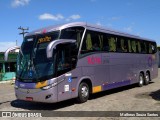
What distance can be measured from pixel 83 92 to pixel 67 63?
1.77 m

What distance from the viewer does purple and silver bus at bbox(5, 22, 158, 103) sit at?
1053cm

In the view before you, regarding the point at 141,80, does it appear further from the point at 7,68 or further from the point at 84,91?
the point at 7,68

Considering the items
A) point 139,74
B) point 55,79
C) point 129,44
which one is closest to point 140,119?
point 55,79

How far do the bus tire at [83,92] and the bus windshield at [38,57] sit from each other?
1.91 metres

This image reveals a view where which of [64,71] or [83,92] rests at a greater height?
[64,71]

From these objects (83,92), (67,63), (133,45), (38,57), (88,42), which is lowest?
(83,92)

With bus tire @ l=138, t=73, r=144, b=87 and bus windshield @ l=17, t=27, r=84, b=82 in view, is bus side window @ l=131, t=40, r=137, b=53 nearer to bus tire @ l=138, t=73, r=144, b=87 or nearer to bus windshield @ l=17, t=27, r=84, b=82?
bus tire @ l=138, t=73, r=144, b=87

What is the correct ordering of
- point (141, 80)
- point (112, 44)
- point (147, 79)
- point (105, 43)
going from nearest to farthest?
1. point (105, 43)
2. point (112, 44)
3. point (141, 80)
4. point (147, 79)

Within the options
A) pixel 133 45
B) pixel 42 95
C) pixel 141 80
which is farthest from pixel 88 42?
pixel 141 80

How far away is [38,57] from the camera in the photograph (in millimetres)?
10852

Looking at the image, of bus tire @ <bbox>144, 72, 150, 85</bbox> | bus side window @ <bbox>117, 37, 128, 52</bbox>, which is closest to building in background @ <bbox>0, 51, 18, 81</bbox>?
bus tire @ <bbox>144, 72, 150, 85</bbox>

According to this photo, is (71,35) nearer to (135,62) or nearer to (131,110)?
(131,110)

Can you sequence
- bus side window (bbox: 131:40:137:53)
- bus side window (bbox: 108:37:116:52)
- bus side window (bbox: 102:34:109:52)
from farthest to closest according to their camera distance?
bus side window (bbox: 131:40:137:53) < bus side window (bbox: 108:37:116:52) < bus side window (bbox: 102:34:109:52)

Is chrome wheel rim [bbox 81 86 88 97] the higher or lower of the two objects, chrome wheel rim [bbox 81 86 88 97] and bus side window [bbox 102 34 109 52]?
the lower
